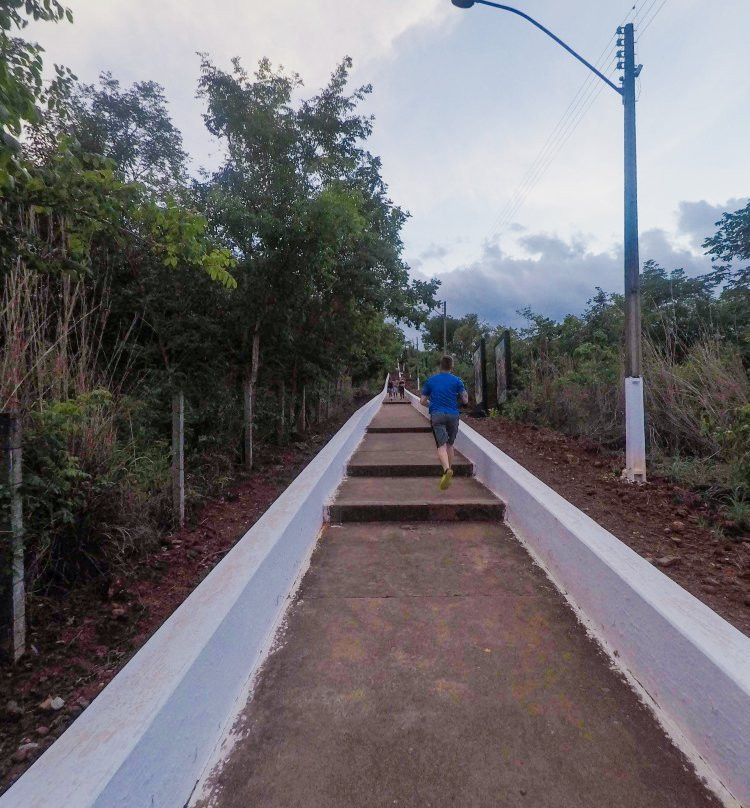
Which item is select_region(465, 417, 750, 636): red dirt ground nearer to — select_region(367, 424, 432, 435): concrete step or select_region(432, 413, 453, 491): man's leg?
select_region(432, 413, 453, 491): man's leg

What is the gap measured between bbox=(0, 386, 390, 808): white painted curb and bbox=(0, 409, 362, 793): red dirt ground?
425 mm

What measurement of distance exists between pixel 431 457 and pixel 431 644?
11.9 feet

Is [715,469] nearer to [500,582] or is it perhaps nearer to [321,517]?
Result: [500,582]

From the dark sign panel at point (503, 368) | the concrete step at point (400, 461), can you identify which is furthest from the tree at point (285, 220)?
the dark sign panel at point (503, 368)

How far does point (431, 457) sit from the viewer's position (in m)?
5.75

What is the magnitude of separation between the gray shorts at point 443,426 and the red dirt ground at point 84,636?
2424 mm

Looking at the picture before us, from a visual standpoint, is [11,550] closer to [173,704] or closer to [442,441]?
[173,704]

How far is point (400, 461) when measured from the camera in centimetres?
545

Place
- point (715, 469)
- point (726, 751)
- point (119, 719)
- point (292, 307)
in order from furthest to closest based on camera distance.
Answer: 1. point (292, 307)
2. point (715, 469)
3. point (726, 751)
4. point (119, 719)

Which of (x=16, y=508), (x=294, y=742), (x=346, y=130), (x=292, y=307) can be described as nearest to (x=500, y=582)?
(x=294, y=742)

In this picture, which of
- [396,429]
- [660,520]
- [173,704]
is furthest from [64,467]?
[396,429]

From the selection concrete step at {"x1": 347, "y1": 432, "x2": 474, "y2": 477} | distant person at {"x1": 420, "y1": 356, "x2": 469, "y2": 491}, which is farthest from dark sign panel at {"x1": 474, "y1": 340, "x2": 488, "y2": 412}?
distant person at {"x1": 420, "y1": 356, "x2": 469, "y2": 491}

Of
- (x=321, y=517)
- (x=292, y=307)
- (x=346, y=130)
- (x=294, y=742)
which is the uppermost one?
(x=346, y=130)

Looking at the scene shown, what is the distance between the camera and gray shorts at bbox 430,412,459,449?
5.18 m
